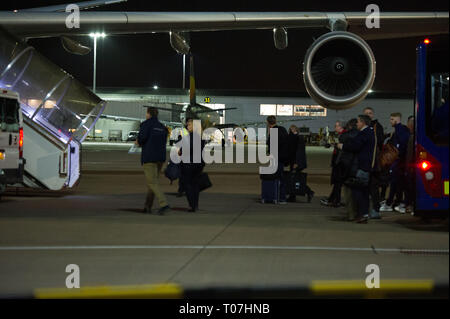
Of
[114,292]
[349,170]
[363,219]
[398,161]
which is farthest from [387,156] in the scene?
[114,292]

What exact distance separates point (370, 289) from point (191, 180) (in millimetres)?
6029

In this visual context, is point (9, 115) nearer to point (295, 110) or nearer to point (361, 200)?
point (361, 200)

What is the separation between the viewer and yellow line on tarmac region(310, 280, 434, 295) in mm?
5719

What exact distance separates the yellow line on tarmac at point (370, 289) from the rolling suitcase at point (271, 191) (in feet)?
23.4

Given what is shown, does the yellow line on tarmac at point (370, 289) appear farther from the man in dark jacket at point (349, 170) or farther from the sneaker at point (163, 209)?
the sneaker at point (163, 209)

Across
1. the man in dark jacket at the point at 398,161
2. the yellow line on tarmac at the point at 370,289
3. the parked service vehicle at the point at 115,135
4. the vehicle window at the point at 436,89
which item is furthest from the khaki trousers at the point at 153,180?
the parked service vehicle at the point at 115,135

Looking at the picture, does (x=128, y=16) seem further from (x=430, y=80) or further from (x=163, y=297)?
(x=163, y=297)

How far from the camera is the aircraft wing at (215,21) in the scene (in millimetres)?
12148

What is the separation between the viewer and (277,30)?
13023mm

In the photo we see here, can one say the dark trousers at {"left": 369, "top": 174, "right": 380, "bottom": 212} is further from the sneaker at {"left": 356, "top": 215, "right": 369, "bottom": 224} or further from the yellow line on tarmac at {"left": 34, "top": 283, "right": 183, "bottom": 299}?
the yellow line on tarmac at {"left": 34, "top": 283, "right": 183, "bottom": 299}

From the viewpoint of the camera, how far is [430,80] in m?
8.57

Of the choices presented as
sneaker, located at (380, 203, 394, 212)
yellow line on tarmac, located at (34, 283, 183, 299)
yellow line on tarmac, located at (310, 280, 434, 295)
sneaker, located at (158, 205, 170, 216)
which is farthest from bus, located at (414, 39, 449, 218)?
sneaker, located at (158, 205, 170, 216)

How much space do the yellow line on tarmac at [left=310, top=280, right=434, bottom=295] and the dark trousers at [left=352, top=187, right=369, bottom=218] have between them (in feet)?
13.7
